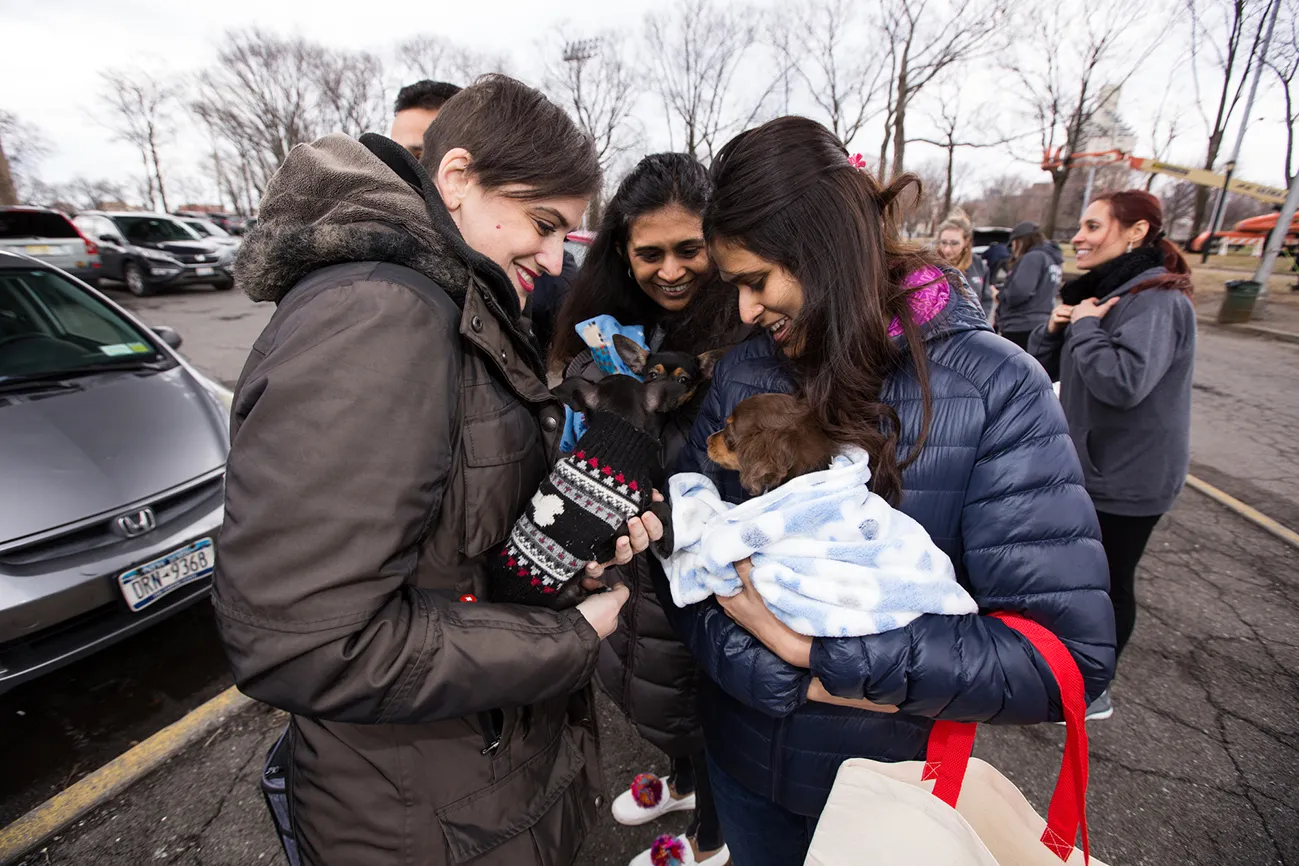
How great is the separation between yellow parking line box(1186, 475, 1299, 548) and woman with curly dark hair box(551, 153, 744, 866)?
550 centimetres

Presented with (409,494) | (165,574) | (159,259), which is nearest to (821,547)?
(409,494)

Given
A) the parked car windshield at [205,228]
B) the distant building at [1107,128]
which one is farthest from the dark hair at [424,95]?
the distant building at [1107,128]

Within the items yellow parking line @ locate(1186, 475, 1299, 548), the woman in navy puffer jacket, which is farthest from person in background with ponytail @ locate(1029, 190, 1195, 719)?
yellow parking line @ locate(1186, 475, 1299, 548)

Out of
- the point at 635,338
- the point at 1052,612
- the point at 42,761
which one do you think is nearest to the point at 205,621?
the point at 42,761

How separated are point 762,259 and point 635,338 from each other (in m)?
0.89

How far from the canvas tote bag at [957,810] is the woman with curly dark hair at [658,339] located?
79 cm

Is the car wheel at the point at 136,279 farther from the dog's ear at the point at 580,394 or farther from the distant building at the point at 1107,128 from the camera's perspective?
the distant building at the point at 1107,128

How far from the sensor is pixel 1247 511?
508 centimetres

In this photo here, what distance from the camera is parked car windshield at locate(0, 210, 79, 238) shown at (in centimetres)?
1238

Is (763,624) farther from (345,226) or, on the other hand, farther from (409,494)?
(345,226)

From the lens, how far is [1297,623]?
366 centimetres

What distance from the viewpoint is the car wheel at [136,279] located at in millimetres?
15781

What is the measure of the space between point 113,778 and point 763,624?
310 centimetres

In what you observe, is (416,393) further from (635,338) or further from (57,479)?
(57,479)
